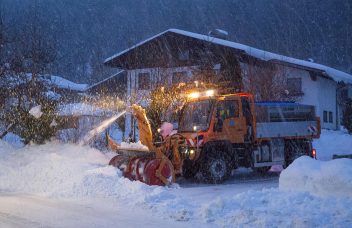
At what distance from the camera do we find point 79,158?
13594 millimetres

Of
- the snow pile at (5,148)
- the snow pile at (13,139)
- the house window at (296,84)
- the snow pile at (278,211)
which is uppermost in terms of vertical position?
the house window at (296,84)

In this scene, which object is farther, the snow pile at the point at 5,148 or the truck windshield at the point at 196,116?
the snow pile at the point at 5,148

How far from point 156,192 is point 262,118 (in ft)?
18.6

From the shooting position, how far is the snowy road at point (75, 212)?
24.7ft

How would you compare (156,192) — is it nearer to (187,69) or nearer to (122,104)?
(122,104)

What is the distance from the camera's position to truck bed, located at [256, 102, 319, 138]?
14.3 m

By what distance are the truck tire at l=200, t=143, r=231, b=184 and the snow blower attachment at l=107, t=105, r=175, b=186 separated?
4.02 feet

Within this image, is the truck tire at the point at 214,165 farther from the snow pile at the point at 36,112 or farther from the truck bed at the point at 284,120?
the snow pile at the point at 36,112

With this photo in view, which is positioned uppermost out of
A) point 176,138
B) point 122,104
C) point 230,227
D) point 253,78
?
point 253,78

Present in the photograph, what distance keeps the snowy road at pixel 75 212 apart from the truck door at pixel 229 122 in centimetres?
238

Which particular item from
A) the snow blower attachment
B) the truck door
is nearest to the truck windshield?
the truck door

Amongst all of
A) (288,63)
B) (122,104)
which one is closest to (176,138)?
(122,104)

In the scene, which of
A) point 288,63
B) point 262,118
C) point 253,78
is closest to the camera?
point 262,118

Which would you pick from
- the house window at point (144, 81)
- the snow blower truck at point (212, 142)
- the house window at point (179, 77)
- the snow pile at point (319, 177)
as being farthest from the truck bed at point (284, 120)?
the house window at point (144, 81)
